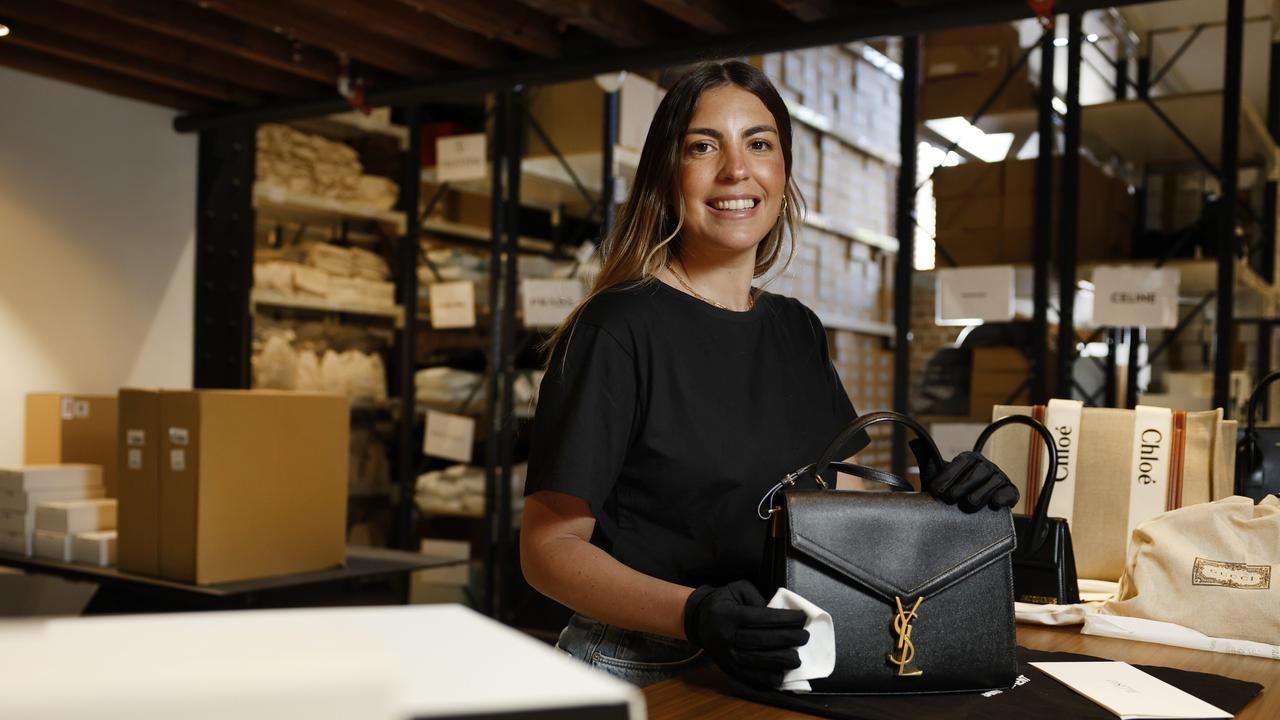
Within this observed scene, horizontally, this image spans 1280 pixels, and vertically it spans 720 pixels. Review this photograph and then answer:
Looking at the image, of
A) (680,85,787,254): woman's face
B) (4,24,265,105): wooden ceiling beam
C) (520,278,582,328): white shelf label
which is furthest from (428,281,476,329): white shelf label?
(680,85,787,254): woman's face

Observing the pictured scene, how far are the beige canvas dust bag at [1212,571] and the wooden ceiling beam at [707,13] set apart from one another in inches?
97.2

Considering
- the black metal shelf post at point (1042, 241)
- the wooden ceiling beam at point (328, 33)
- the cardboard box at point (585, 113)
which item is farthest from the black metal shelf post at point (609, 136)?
the black metal shelf post at point (1042, 241)

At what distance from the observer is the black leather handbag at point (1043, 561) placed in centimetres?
153

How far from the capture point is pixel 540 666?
337 millimetres

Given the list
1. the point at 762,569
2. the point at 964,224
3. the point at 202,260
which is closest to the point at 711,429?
the point at 762,569

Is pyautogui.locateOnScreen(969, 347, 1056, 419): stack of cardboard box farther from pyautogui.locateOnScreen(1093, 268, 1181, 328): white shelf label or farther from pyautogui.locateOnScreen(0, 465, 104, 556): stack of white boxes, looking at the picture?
pyautogui.locateOnScreen(0, 465, 104, 556): stack of white boxes

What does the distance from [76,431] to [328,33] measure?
1883 millimetres

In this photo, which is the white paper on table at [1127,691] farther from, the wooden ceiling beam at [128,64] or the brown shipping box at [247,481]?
the wooden ceiling beam at [128,64]

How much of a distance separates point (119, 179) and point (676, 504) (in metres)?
4.29

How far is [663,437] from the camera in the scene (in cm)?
146

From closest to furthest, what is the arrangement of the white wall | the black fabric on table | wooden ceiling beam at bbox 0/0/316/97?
the black fabric on table, wooden ceiling beam at bbox 0/0/316/97, the white wall

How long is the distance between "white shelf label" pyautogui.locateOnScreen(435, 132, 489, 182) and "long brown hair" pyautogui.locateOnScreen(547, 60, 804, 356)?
3.29 meters

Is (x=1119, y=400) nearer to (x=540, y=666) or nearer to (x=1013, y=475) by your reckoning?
(x=1013, y=475)

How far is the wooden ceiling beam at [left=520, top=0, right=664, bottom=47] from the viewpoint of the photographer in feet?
11.5
